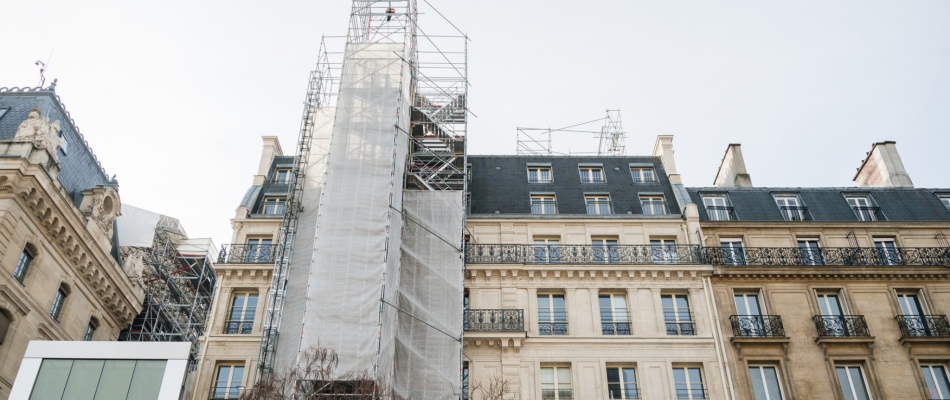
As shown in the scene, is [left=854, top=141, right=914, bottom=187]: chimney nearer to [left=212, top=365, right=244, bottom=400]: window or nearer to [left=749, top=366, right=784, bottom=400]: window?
[left=749, top=366, right=784, bottom=400]: window

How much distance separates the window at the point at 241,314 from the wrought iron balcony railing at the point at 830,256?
43.9 ft

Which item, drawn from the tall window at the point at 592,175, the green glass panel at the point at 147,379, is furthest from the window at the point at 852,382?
the green glass panel at the point at 147,379

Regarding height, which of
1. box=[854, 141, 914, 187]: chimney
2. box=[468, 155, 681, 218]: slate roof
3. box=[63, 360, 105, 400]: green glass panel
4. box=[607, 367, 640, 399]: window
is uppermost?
box=[854, 141, 914, 187]: chimney

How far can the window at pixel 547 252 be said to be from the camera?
2412cm

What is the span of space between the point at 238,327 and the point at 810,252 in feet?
56.2

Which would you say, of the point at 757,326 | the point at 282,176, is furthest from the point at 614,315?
the point at 282,176

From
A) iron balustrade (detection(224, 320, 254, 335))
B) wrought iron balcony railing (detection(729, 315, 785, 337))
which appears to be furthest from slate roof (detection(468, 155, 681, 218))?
iron balustrade (detection(224, 320, 254, 335))

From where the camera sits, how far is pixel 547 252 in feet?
79.7

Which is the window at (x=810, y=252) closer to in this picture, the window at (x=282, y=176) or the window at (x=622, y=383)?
the window at (x=622, y=383)

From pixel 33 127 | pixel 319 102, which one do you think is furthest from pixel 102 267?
pixel 319 102

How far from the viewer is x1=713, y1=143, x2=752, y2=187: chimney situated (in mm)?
28672

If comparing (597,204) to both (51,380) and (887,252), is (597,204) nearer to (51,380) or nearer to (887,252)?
(887,252)

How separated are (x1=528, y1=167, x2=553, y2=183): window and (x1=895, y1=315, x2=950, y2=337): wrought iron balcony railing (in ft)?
37.2

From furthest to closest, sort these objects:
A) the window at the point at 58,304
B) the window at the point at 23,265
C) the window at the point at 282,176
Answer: the window at the point at 282,176 < the window at the point at 58,304 < the window at the point at 23,265
